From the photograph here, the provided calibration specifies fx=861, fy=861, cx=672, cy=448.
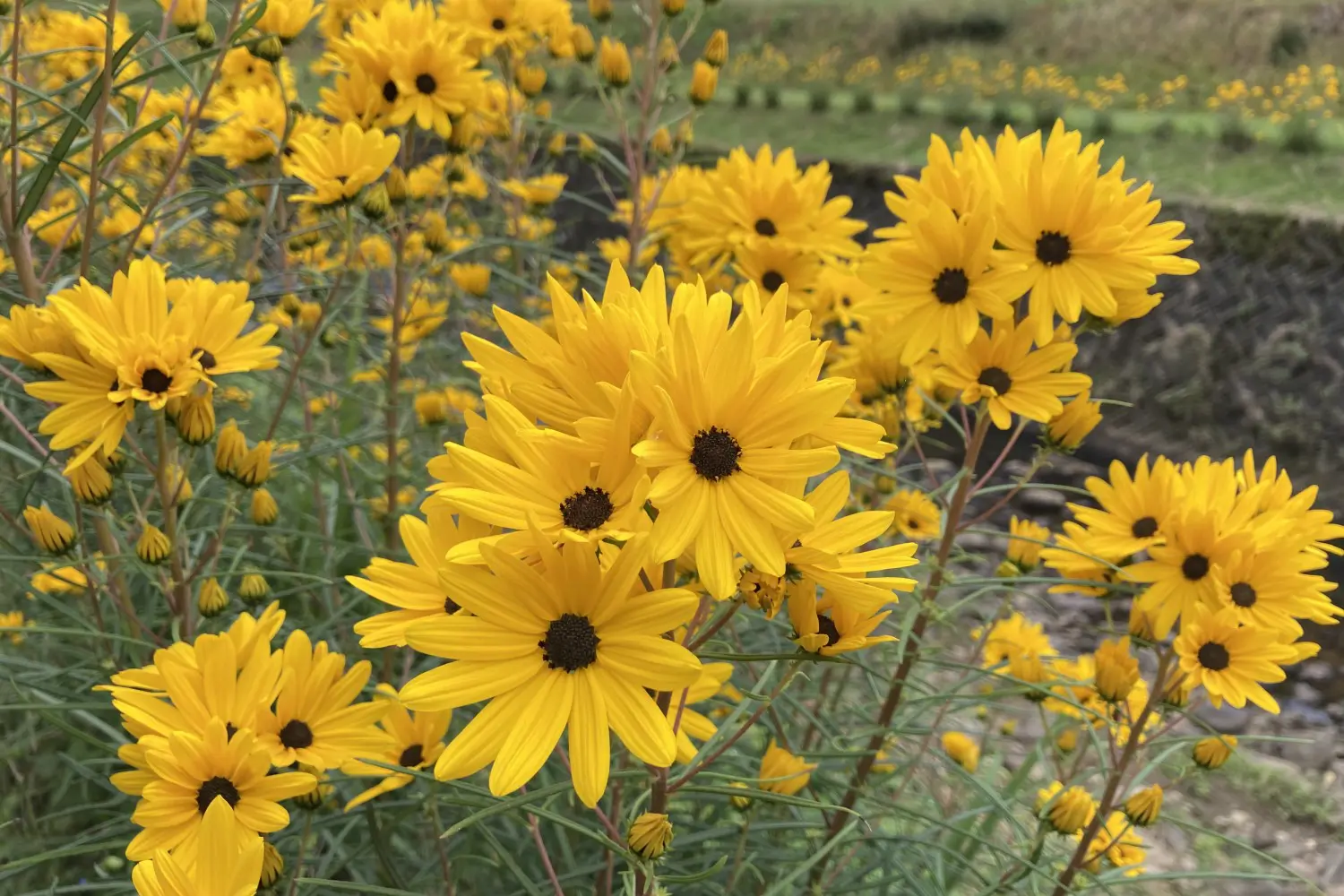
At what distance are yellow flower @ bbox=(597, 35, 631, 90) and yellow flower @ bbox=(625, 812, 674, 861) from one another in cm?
175

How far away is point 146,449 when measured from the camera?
158 cm

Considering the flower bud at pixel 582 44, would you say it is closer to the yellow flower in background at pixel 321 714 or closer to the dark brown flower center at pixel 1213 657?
the yellow flower in background at pixel 321 714

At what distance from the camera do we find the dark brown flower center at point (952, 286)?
45.6 inches

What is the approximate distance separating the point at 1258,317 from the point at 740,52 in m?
8.93

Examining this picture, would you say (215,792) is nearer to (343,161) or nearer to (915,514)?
(343,161)

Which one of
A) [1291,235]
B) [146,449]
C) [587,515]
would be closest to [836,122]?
[1291,235]

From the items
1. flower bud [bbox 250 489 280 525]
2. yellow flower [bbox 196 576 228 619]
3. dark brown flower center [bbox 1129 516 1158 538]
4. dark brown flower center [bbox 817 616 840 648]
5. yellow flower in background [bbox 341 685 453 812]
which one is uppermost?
dark brown flower center [bbox 1129 516 1158 538]

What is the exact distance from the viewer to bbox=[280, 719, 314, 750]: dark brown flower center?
3.14ft

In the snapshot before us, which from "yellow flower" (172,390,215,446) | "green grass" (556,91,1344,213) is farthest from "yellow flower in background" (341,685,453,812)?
"green grass" (556,91,1344,213)

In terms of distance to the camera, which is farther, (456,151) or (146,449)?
(456,151)

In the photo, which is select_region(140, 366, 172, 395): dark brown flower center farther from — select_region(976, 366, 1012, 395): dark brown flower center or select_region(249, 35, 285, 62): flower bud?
select_region(976, 366, 1012, 395): dark brown flower center

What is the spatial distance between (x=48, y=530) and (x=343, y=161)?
0.74 metres

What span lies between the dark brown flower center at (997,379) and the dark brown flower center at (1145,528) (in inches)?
12.5

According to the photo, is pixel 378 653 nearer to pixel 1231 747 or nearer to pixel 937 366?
pixel 937 366
